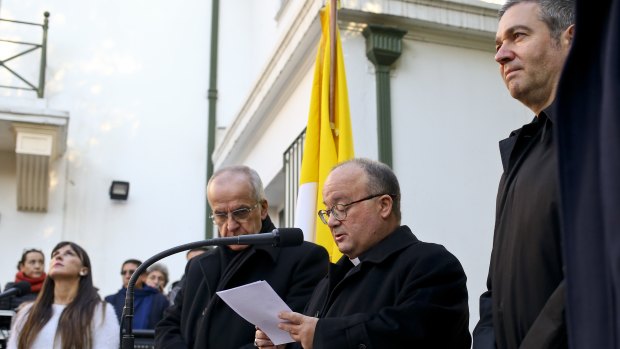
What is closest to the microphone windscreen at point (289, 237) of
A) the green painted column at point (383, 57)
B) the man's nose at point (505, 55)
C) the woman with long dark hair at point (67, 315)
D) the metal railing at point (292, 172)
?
the man's nose at point (505, 55)

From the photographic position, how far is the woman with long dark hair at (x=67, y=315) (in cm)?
481

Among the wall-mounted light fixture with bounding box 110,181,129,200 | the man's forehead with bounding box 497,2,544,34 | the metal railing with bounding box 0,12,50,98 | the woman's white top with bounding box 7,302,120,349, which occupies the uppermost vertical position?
the metal railing with bounding box 0,12,50,98

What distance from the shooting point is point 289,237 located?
10.5 feet

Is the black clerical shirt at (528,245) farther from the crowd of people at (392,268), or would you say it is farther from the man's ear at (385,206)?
the man's ear at (385,206)

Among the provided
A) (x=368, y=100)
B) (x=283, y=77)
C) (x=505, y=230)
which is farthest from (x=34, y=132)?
(x=505, y=230)

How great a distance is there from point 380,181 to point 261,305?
0.70 meters

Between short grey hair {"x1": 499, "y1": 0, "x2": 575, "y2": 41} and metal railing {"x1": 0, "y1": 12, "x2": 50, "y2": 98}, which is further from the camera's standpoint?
metal railing {"x1": 0, "y1": 12, "x2": 50, "y2": 98}

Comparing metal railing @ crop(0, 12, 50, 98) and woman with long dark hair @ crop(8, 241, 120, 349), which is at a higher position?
metal railing @ crop(0, 12, 50, 98)

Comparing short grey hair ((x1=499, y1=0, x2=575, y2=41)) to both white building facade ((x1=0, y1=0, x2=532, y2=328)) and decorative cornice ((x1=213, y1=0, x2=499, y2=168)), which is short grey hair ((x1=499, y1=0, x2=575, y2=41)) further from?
white building facade ((x1=0, y1=0, x2=532, y2=328))

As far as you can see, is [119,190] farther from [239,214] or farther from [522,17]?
[522,17]

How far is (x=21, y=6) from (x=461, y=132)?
21.8 ft

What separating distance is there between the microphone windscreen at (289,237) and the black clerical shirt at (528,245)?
92cm

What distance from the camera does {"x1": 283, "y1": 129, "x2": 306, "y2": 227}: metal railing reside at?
6.95 m

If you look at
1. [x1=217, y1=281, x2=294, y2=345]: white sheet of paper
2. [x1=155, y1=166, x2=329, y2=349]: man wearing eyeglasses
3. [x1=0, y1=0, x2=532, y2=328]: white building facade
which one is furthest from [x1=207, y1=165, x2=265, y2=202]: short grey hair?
[x1=0, y1=0, x2=532, y2=328]: white building facade
